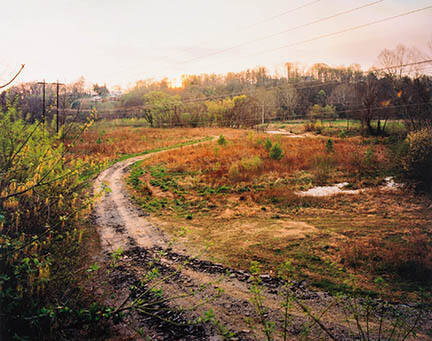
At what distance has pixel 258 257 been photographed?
7.97 meters

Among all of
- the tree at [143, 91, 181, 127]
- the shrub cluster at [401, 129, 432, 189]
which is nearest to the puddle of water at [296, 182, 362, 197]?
the shrub cluster at [401, 129, 432, 189]

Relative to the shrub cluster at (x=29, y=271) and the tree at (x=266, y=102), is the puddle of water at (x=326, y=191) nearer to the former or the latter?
the shrub cluster at (x=29, y=271)

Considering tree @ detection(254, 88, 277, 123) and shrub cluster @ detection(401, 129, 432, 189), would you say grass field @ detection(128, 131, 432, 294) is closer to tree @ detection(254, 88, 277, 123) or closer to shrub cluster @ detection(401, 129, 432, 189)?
shrub cluster @ detection(401, 129, 432, 189)

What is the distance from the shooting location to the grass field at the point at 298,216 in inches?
284

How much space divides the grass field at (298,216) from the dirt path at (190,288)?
701mm

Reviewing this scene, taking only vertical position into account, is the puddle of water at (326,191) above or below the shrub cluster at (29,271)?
below

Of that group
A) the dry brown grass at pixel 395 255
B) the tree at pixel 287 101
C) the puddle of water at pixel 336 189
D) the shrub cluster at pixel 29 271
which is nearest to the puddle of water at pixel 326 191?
the puddle of water at pixel 336 189

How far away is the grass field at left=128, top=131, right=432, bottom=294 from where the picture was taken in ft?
23.7

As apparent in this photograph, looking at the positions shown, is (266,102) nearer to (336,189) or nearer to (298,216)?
(336,189)

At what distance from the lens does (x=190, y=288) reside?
650 cm

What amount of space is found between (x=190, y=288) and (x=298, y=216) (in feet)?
21.9

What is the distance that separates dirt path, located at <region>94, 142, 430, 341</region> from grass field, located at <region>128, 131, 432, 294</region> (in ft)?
2.30

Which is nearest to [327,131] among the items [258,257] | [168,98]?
[168,98]

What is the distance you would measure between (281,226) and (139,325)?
651 cm
